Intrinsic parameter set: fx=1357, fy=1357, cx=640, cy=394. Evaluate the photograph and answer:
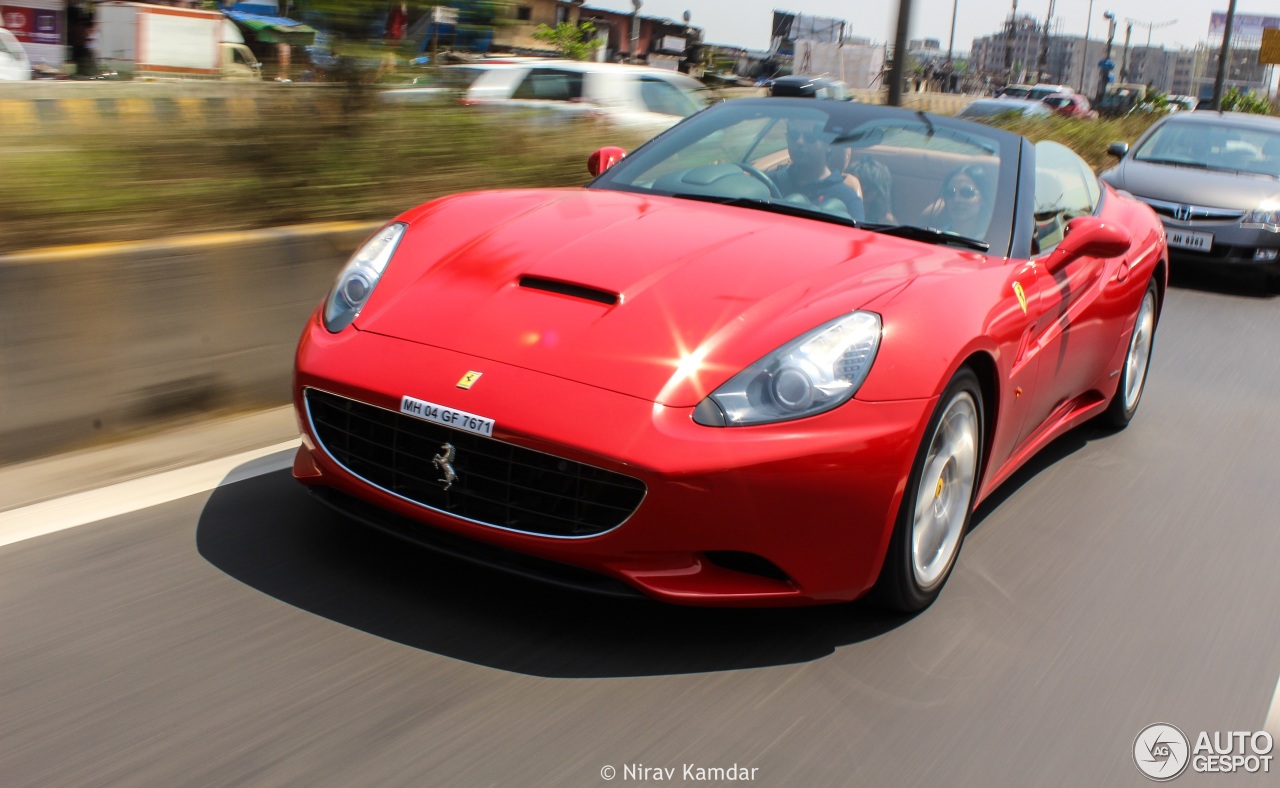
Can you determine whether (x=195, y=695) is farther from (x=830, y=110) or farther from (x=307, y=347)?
(x=830, y=110)

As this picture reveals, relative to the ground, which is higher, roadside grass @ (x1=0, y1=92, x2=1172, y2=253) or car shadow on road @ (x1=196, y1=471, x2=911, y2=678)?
roadside grass @ (x1=0, y1=92, x2=1172, y2=253)

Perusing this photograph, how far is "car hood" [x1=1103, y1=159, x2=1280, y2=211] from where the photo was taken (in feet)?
33.8

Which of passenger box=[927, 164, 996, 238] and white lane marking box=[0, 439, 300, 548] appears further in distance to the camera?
passenger box=[927, 164, 996, 238]

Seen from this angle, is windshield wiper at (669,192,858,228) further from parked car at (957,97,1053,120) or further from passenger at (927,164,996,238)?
parked car at (957,97,1053,120)

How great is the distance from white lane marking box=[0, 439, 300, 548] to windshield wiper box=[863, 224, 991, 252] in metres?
2.01

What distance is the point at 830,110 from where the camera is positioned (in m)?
4.70

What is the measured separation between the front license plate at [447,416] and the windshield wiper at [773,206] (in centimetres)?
153

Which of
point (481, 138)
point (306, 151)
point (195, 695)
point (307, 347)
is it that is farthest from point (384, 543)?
point (481, 138)

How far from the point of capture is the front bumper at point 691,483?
116 inches

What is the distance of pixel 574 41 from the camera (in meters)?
40.1

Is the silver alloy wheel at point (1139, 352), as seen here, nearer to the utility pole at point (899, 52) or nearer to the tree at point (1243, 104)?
the utility pole at point (899, 52)

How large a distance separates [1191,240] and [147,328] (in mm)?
8210

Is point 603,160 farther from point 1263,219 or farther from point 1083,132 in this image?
point 1083,132

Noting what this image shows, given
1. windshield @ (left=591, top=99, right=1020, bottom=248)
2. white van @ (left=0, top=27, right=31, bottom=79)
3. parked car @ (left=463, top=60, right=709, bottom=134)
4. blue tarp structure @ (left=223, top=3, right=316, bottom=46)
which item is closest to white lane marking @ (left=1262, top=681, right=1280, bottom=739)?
windshield @ (left=591, top=99, right=1020, bottom=248)
